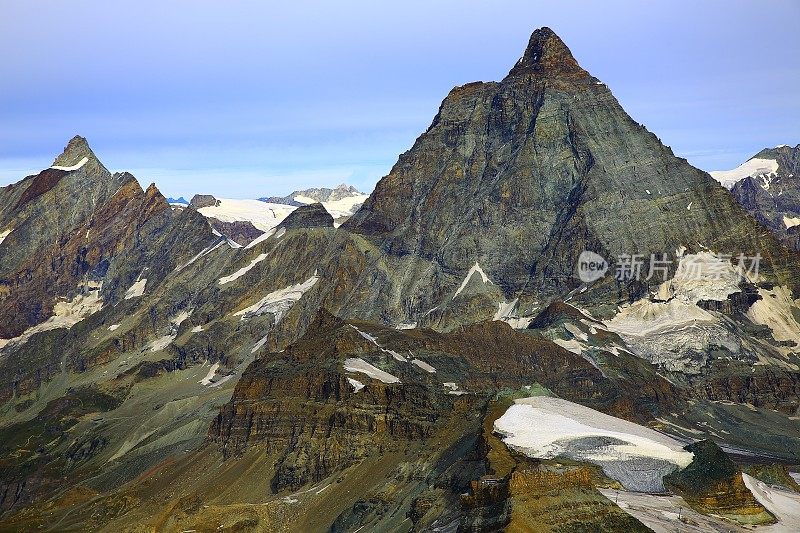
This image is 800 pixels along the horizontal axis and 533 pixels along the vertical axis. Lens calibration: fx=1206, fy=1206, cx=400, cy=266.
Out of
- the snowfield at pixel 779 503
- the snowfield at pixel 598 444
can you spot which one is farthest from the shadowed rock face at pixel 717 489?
the snowfield at pixel 598 444

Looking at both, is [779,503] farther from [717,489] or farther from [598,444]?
[598,444]

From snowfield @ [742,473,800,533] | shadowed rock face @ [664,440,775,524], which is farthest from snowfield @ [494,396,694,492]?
snowfield @ [742,473,800,533]

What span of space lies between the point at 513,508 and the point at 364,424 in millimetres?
88214

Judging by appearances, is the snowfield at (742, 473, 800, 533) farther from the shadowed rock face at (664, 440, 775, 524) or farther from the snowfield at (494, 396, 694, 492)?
the snowfield at (494, 396, 694, 492)

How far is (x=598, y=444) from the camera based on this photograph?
131 m

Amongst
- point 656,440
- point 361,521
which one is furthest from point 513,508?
point 361,521

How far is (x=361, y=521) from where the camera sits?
503 ft

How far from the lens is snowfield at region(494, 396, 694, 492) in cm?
12406

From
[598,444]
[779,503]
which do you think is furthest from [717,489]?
[598,444]

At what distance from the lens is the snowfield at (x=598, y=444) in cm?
12406

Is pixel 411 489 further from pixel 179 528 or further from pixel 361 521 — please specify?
pixel 179 528

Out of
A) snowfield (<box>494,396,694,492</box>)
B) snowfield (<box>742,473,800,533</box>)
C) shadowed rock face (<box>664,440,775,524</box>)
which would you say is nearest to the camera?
snowfield (<box>742,473,800,533</box>)

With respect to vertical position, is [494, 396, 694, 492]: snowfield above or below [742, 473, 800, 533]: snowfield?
above

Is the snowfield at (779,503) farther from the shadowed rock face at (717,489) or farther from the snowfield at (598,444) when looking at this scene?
the snowfield at (598,444)
